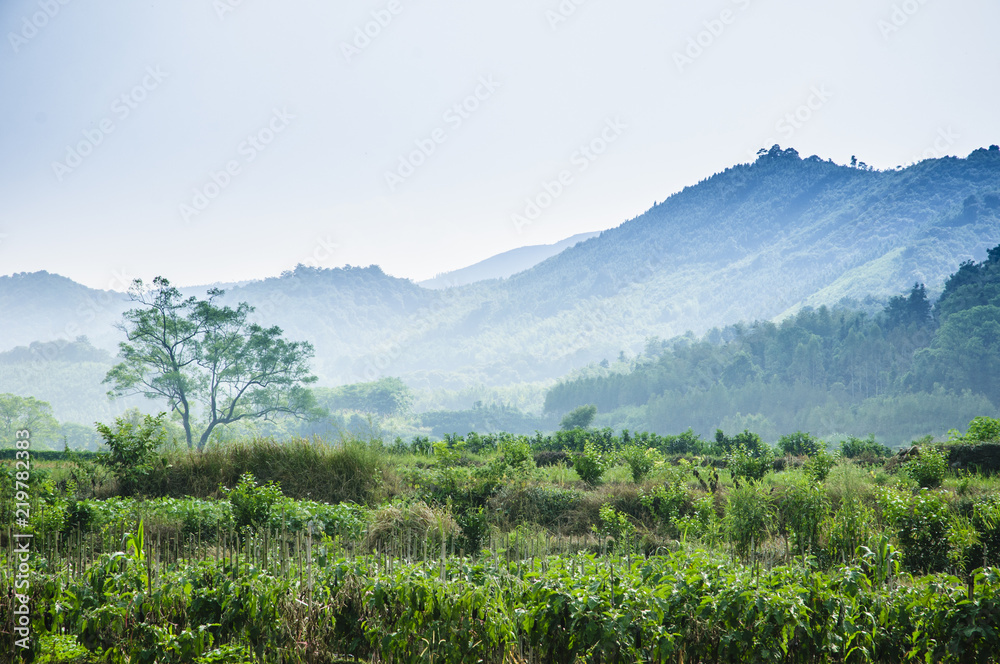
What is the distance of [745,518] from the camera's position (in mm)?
7027

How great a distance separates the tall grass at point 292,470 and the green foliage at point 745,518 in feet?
17.3

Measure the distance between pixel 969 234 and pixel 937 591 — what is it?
140 metres

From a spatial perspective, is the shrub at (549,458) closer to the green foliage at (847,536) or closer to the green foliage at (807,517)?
the green foliage at (807,517)

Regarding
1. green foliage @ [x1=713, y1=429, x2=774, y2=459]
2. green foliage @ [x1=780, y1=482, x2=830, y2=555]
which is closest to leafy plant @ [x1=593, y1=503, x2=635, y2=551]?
green foliage @ [x1=780, y1=482, x2=830, y2=555]

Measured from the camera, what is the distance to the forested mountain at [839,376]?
53938 millimetres

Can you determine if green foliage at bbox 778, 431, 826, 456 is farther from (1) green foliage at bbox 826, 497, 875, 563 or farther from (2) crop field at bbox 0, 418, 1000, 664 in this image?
(1) green foliage at bbox 826, 497, 875, 563

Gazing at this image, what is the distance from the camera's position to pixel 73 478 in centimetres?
1102

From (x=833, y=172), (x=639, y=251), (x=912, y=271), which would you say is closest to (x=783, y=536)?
(x=912, y=271)

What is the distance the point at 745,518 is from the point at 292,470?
7363 mm

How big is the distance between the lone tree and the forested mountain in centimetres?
4644

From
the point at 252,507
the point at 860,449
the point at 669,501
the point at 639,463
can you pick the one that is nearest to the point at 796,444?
the point at 860,449

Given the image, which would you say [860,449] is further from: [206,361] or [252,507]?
[206,361]

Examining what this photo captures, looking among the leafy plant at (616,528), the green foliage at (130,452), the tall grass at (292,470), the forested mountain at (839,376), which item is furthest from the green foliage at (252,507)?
the forested mountain at (839,376)

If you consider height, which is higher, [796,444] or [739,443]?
[739,443]
